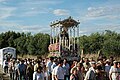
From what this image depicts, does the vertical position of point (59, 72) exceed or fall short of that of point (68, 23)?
it falls short

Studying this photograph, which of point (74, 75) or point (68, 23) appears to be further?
point (68, 23)

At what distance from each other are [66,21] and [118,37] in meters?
43.3

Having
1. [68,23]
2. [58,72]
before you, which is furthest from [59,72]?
[68,23]

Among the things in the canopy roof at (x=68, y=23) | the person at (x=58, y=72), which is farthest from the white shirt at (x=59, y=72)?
the canopy roof at (x=68, y=23)

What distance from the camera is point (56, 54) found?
29672mm

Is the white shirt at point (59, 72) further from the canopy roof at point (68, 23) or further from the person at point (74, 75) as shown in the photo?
the canopy roof at point (68, 23)

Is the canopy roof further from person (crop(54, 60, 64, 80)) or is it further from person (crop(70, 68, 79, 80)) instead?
person (crop(70, 68, 79, 80))

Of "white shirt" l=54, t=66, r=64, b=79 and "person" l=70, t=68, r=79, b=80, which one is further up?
"person" l=70, t=68, r=79, b=80

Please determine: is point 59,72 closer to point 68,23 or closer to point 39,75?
point 39,75

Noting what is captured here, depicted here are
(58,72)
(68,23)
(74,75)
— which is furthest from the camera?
(68,23)

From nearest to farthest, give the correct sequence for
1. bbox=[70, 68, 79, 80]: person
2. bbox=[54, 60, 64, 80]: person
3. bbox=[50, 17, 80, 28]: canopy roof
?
bbox=[70, 68, 79, 80]: person → bbox=[54, 60, 64, 80]: person → bbox=[50, 17, 80, 28]: canopy roof

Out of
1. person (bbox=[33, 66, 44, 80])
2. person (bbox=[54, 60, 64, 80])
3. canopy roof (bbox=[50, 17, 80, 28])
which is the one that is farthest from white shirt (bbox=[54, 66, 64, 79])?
canopy roof (bbox=[50, 17, 80, 28])

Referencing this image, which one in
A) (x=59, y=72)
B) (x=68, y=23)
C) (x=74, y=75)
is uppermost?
(x=68, y=23)

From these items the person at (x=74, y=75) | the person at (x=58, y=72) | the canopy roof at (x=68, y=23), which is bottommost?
the person at (x=58, y=72)
